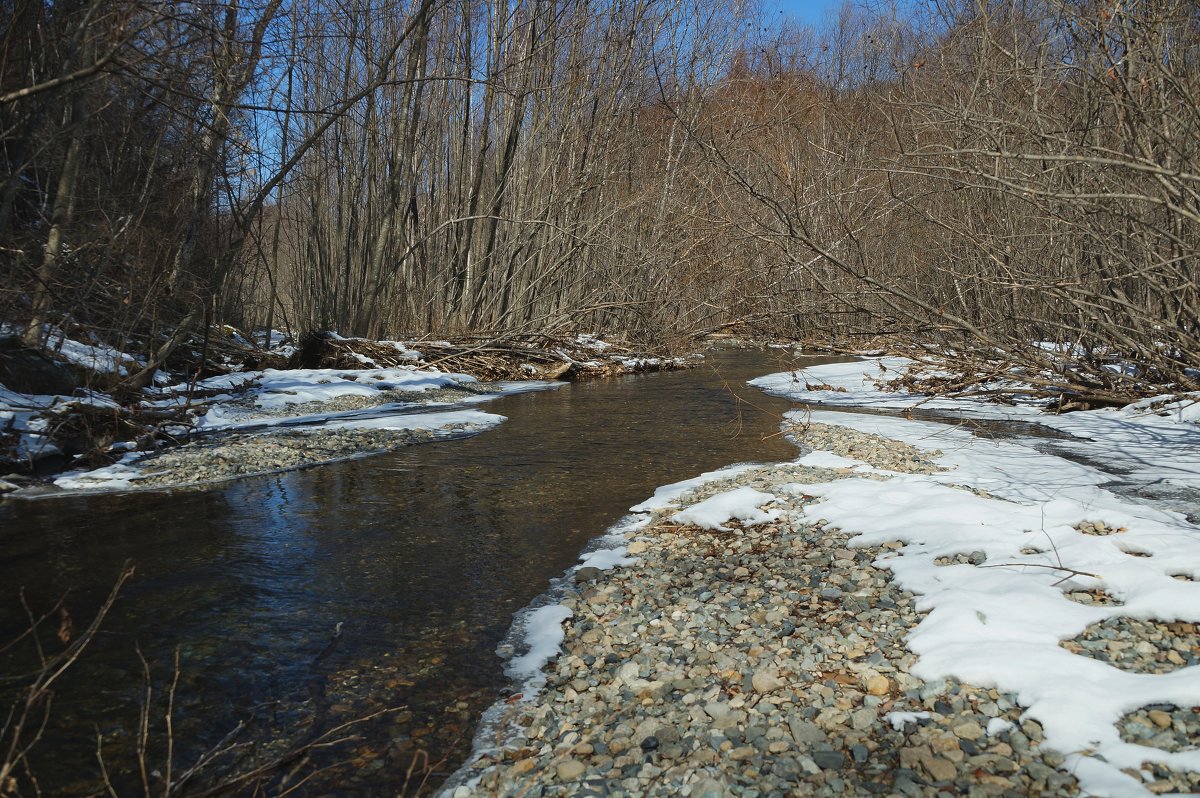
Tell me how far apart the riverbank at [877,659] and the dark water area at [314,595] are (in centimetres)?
38

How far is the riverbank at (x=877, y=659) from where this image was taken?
2.46 meters

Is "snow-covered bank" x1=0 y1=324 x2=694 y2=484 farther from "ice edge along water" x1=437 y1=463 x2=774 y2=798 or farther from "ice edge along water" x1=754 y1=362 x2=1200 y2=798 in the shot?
"ice edge along water" x1=754 y1=362 x2=1200 y2=798

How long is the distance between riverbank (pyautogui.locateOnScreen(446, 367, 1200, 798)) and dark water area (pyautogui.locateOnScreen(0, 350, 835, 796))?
0.38 meters

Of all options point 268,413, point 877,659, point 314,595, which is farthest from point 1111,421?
point 268,413

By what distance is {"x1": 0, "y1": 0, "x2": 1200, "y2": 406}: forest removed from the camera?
577 centimetres

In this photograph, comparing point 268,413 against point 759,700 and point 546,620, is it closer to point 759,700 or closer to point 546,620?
point 546,620

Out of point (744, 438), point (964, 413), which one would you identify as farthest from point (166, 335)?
point (964, 413)

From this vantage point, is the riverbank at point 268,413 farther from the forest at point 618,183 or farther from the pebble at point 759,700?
the pebble at point 759,700

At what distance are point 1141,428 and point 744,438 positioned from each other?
365 cm

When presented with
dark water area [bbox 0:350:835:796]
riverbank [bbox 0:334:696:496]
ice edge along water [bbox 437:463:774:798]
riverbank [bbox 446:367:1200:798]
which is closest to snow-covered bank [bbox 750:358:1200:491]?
riverbank [bbox 446:367:1200:798]

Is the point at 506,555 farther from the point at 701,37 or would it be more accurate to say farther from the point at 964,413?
the point at 701,37

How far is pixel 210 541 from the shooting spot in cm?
507

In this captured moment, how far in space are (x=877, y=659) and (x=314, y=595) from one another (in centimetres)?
275

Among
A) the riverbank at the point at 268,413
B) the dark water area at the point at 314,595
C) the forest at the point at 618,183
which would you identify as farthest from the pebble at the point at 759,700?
the riverbank at the point at 268,413
